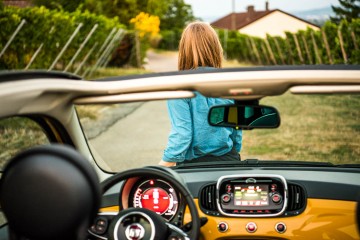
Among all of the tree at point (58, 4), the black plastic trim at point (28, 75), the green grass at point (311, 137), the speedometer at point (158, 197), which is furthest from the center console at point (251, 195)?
the tree at point (58, 4)

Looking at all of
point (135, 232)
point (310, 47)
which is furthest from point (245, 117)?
point (310, 47)

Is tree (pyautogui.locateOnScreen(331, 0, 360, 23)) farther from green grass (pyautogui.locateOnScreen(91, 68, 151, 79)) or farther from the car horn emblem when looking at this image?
the car horn emblem

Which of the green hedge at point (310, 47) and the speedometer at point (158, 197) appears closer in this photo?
the speedometer at point (158, 197)

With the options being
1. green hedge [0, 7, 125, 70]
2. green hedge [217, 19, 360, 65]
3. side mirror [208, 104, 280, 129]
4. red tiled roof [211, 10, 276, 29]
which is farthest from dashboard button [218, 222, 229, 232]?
red tiled roof [211, 10, 276, 29]

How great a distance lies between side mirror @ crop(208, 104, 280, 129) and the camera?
2709 mm

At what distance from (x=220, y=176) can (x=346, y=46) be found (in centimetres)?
2921

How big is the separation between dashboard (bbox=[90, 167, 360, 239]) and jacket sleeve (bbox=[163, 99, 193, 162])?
490 millimetres

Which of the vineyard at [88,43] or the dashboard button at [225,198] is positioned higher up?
the dashboard button at [225,198]

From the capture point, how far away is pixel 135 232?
243 centimetres

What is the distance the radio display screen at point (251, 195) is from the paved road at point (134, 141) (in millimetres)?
4572

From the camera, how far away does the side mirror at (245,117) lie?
8.89ft

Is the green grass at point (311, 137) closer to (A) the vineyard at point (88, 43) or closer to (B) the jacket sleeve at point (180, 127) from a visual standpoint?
(B) the jacket sleeve at point (180, 127)

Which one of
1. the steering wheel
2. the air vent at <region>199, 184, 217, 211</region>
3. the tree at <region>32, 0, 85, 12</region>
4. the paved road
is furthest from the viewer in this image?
the tree at <region>32, 0, 85, 12</region>

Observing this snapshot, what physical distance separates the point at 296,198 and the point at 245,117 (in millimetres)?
649
